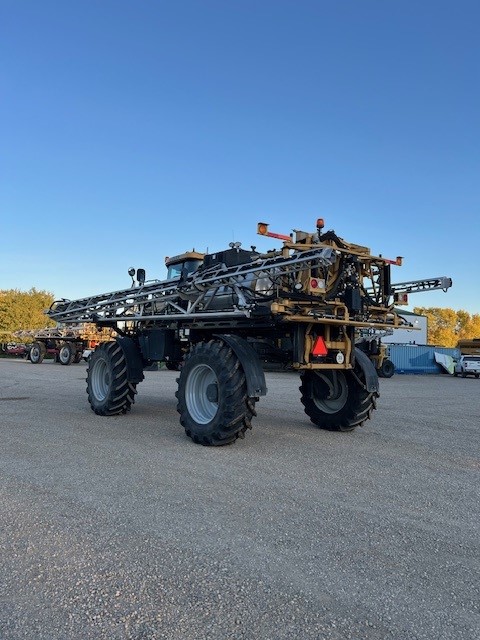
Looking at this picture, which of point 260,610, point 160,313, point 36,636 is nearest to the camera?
point 36,636

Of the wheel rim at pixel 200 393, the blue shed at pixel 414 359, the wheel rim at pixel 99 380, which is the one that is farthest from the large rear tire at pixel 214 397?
the blue shed at pixel 414 359

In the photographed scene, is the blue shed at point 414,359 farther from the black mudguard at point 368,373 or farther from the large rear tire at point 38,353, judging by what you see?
the black mudguard at point 368,373

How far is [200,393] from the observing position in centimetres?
791

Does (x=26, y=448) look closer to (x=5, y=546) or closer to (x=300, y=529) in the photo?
(x=5, y=546)

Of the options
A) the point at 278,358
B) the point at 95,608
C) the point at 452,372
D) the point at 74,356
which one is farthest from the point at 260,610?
the point at 452,372

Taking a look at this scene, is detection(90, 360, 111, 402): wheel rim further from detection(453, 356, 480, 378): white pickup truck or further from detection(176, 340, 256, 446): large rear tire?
detection(453, 356, 480, 378): white pickup truck

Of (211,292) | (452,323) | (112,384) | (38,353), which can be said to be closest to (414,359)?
(38,353)

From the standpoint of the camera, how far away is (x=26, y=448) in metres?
6.77

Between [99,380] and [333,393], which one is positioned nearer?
[333,393]

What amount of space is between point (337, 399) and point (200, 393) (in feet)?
8.13

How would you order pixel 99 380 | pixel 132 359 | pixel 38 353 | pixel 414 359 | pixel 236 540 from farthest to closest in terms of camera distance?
pixel 414 359 < pixel 38 353 < pixel 99 380 < pixel 132 359 < pixel 236 540

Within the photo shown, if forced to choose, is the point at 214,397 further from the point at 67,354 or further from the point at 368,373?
the point at 67,354

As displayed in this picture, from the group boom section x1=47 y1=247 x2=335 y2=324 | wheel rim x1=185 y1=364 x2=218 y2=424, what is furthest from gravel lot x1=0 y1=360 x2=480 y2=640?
boom section x1=47 y1=247 x2=335 y2=324

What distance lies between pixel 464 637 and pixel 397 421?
26.6ft
